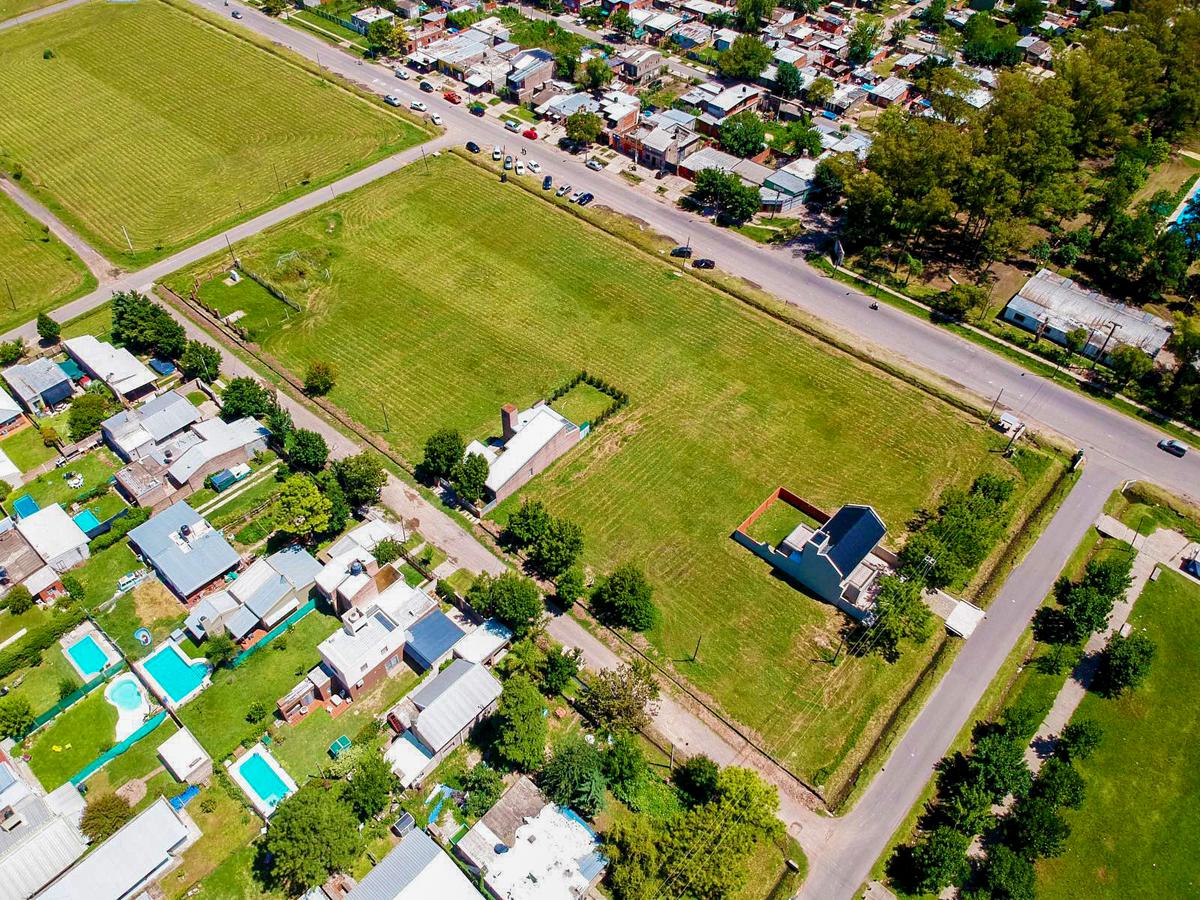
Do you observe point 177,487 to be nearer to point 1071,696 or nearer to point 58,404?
point 58,404

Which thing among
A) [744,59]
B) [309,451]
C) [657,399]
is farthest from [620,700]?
[744,59]

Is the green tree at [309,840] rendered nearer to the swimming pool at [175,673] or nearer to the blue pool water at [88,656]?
the swimming pool at [175,673]

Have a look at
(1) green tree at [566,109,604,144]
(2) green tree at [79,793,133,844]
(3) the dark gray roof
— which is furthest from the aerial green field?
(3) the dark gray roof

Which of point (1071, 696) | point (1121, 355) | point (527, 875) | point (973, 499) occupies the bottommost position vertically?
point (527, 875)

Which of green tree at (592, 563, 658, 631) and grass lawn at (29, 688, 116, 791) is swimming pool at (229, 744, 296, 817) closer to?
grass lawn at (29, 688, 116, 791)

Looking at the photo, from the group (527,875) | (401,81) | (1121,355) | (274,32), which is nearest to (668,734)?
(527,875)

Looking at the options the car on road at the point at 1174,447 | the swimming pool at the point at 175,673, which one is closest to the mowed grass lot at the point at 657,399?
the car on road at the point at 1174,447
